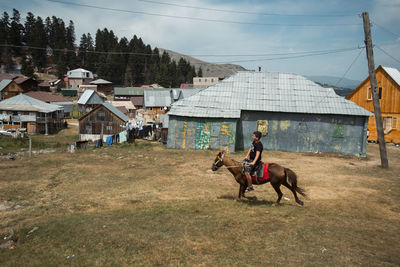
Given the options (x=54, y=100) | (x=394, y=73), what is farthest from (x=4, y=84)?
(x=394, y=73)

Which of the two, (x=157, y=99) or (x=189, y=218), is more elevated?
(x=157, y=99)

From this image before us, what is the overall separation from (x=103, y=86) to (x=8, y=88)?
2892 cm

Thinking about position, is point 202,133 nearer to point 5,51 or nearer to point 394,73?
point 394,73

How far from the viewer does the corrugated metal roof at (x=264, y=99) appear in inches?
942

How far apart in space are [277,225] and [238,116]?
15.9 m

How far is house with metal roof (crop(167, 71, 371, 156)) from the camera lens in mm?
23750

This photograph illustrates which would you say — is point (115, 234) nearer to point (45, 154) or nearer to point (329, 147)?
point (45, 154)

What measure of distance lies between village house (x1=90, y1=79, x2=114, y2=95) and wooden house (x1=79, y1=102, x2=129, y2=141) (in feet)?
192

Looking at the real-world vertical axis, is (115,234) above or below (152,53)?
below

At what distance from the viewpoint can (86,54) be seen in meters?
109

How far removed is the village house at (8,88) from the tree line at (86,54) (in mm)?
29183

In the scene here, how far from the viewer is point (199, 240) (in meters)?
7.24

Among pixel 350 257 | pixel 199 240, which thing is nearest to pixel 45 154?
pixel 199 240

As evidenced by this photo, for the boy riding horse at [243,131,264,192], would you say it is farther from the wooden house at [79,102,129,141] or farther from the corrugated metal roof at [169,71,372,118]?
the wooden house at [79,102,129,141]
